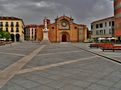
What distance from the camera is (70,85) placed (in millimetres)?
6023

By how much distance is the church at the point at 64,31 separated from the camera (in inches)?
2859

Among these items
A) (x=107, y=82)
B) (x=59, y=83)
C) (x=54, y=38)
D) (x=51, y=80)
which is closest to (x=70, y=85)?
(x=59, y=83)

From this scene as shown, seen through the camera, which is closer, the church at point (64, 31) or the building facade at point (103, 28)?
the building facade at point (103, 28)

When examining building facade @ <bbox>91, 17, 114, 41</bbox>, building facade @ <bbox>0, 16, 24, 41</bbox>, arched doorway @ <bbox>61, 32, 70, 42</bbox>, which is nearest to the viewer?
building facade @ <bbox>91, 17, 114, 41</bbox>

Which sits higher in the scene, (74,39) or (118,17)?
(118,17)

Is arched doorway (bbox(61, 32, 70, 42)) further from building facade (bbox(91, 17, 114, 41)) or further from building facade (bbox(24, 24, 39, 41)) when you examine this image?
building facade (bbox(24, 24, 39, 41))

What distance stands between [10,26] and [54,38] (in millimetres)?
23507

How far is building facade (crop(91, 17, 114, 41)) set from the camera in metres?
69.2

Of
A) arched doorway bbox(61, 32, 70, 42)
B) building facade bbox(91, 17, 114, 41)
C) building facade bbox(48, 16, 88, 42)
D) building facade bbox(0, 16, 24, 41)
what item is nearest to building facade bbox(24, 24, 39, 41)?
building facade bbox(0, 16, 24, 41)

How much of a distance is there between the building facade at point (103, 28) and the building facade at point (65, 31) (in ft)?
23.2

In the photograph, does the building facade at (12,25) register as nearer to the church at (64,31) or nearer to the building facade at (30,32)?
the church at (64,31)

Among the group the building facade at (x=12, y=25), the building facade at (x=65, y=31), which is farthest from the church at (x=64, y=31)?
the building facade at (x=12, y=25)

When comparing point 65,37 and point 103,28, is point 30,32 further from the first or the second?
point 103,28

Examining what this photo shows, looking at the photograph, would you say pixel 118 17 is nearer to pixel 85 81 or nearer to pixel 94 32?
pixel 94 32
